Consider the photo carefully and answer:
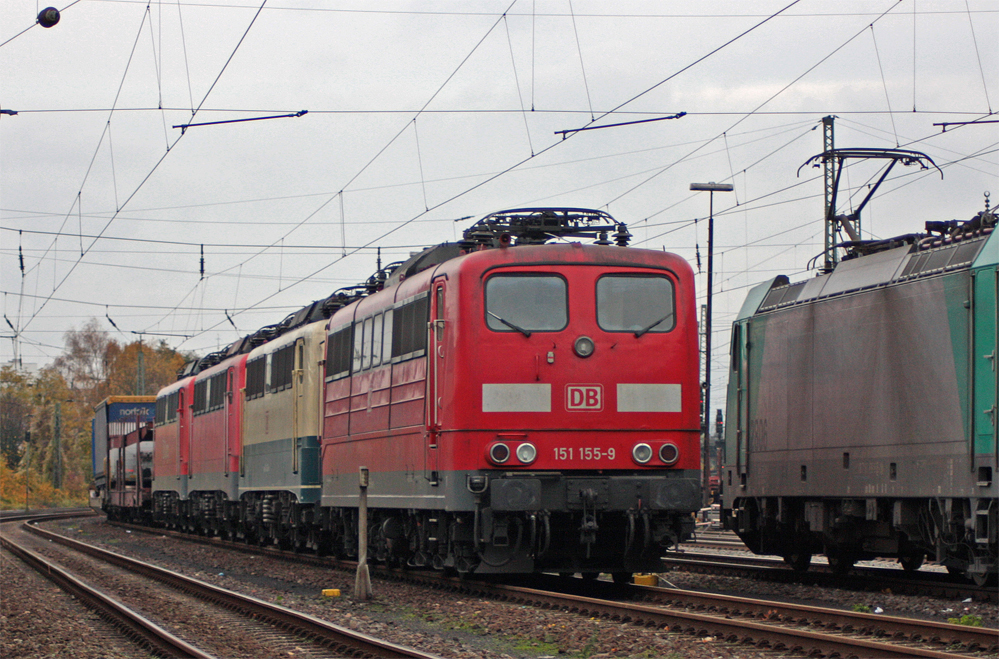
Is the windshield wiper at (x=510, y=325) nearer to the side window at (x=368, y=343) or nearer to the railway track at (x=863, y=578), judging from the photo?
the side window at (x=368, y=343)

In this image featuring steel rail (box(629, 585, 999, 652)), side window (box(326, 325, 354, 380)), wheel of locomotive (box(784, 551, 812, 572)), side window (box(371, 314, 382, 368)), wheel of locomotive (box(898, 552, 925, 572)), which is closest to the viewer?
steel rail (box(629, 585, 999, 652))

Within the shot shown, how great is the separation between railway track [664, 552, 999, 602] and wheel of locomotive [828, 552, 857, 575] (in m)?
0.12

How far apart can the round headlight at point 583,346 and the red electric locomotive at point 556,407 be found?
1 centimetres

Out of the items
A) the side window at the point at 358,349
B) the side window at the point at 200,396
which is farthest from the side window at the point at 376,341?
the side window at the point at 200,396

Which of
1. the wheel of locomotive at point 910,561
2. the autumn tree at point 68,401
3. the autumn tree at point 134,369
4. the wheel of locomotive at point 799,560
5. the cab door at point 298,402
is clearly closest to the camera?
the wheel of locomotive at point 910,561

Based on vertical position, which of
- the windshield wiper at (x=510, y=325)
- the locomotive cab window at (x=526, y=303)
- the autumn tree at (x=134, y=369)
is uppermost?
the autumn tree at (x=134, y=369)

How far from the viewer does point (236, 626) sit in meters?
12.9

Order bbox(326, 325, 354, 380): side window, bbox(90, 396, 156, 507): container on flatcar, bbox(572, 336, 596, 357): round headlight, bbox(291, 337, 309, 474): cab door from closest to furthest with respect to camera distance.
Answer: bbox(572, 336, 596, 357): round headlight < bbox(326, 325, 354, 380): side window < bbox(291, 337, 309, 474): cab door < bbox(90, 396, 156, 507): container on flatcar

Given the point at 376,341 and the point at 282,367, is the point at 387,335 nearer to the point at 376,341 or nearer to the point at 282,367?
the point at 376,341

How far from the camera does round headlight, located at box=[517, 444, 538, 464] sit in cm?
1362

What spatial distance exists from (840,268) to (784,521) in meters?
3.40

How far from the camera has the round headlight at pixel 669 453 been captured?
13984mm

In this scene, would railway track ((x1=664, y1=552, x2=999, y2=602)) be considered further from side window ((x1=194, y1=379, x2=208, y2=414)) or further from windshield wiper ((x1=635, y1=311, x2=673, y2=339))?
side window ((x1=194, y1=379, x2=208, y2=414))

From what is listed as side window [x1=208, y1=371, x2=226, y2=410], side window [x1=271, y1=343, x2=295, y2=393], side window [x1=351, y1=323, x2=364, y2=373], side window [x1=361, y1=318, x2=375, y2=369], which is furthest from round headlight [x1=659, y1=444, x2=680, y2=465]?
side window [x1=208, y1=371, x2=226, y2=410]
